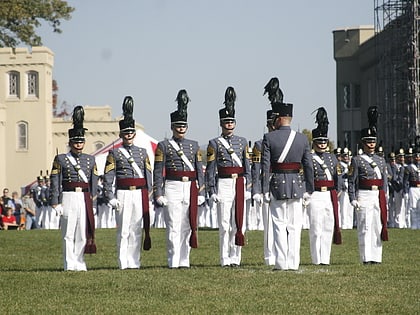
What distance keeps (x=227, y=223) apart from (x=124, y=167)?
5.07 ft

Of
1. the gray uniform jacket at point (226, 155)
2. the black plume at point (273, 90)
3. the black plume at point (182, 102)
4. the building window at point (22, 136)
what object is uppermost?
the building window at point (22, 136)

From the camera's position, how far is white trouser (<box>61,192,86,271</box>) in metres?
15.2

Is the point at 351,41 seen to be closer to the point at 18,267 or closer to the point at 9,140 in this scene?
the point at 9,140

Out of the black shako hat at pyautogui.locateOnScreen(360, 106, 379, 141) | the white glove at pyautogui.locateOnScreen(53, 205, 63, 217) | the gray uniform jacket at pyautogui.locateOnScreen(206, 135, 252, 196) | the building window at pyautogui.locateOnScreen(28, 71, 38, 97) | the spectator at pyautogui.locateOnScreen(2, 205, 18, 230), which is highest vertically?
the building window at pyautogui.locateOnScreen(28, 71, 38, 97)

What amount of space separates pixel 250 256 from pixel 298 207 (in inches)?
151

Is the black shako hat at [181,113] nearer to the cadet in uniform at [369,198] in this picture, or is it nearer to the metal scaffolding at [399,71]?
the cadet in uniform at [369,198]

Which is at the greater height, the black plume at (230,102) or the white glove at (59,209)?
the black plume at (230,102)

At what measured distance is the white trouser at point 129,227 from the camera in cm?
Answer: 1528

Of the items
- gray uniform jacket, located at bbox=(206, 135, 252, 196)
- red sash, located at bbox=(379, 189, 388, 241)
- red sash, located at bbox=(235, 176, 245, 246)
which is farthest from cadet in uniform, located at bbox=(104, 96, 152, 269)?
red sash, located at bbox=(379, 189, 388, 241)

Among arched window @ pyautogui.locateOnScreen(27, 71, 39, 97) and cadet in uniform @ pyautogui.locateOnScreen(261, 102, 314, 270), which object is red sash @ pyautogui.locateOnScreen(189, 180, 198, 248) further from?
arched window @ pyautogui.locateOnScreen(27, 71, 39, 97)

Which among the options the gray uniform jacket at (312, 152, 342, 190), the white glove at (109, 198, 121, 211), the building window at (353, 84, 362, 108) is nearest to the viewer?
the white glove at (109, 198, 121, 211)

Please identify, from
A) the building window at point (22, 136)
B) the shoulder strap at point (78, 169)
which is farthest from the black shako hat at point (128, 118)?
the building window at point (22, 136)

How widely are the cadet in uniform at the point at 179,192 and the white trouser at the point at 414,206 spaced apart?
14369 millimetres

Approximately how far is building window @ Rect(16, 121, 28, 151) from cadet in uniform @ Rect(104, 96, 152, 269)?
6174cm
